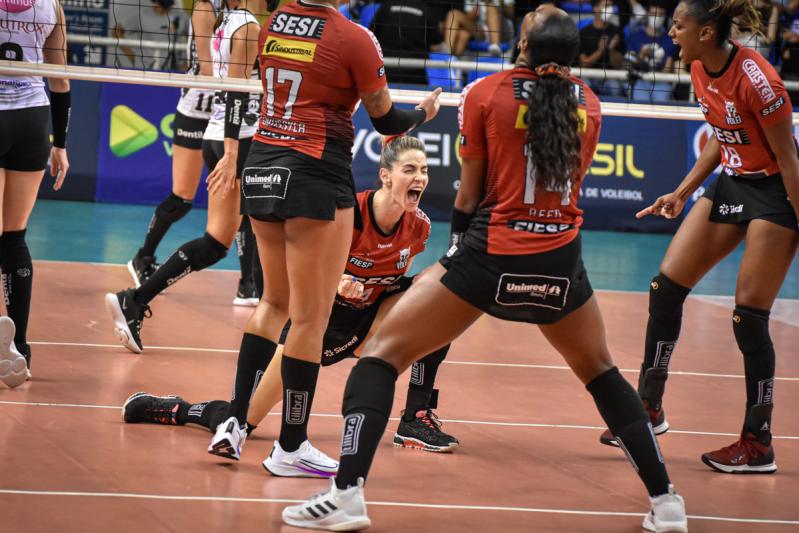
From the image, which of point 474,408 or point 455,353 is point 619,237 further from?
point 474,408

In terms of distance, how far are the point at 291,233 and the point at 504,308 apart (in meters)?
1.01

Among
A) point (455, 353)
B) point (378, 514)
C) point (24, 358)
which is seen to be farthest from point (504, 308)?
point (455, 353)

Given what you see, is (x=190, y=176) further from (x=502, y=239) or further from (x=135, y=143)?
(x=502, y=239)

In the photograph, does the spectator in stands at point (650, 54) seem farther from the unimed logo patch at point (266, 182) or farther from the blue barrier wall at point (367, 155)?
the unimed logo patch at point (266, 182)

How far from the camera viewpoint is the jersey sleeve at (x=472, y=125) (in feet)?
13.4

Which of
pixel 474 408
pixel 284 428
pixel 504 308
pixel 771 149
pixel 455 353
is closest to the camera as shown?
pixel 504 308

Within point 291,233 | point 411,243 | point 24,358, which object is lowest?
point 24,358

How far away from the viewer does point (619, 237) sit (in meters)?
13.5

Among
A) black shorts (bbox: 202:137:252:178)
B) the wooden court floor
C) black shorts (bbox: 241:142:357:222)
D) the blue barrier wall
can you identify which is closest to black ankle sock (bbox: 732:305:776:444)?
the wooden court floor

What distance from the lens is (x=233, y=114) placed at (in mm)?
6898

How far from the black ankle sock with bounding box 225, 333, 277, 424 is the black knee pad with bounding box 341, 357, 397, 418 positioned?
0.91 meters

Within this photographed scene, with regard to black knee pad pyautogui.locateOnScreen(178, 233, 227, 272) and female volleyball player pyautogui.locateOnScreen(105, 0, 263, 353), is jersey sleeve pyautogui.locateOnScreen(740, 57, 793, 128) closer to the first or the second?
female volleyball player pyautogui.locateOnScreen(105, 0, 263, 353)

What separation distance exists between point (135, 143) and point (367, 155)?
2.64 meters

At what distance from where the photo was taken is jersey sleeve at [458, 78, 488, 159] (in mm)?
4074
